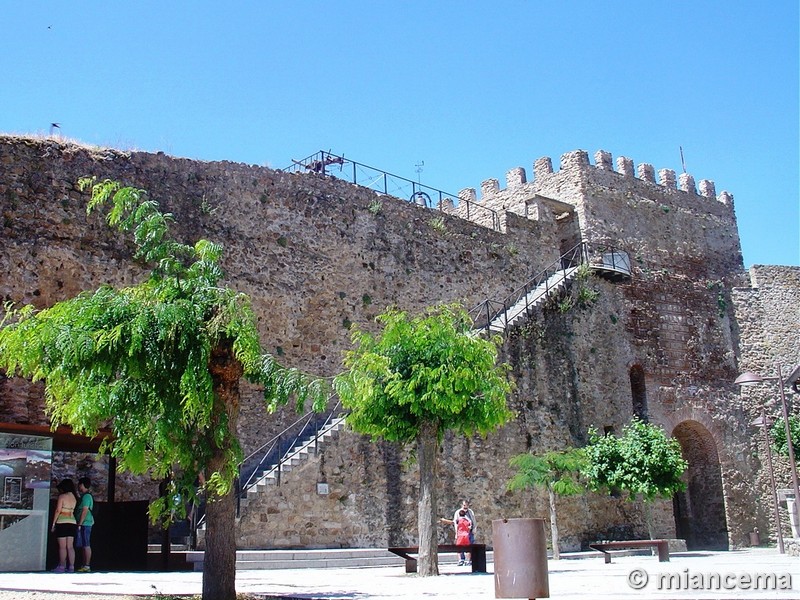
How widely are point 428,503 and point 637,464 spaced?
1009 cm

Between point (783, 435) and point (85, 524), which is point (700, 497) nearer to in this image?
point (783, 435)

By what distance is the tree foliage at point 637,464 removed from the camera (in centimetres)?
2269

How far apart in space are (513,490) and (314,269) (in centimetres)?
752

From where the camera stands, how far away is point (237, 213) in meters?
22.3

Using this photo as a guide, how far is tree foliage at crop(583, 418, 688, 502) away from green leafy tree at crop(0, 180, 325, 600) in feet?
48.4

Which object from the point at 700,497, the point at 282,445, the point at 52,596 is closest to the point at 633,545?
the point at 282,445

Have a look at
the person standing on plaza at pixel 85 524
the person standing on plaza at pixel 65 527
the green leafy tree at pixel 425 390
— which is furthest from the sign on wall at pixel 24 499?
the green leafy tree at pixel 425 390

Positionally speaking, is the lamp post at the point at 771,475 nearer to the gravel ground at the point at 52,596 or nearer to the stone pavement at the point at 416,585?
the stone pavement at the point at 416,585

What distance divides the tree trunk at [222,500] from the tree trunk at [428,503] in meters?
5.03

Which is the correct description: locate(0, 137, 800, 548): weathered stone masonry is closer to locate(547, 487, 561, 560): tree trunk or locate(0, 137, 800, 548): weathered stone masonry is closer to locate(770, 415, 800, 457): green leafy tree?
locate(770, 415, 800, 457): green leafy tree

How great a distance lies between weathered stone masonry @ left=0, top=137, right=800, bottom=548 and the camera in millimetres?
18953

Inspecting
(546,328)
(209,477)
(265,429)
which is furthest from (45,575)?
(546,328)

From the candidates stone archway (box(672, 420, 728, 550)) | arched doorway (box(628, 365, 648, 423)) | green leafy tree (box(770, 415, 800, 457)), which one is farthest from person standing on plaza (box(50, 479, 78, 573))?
green leafy tree (box(770, 415, 800, 457))

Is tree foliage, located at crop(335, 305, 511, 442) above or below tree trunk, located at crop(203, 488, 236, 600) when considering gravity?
above
